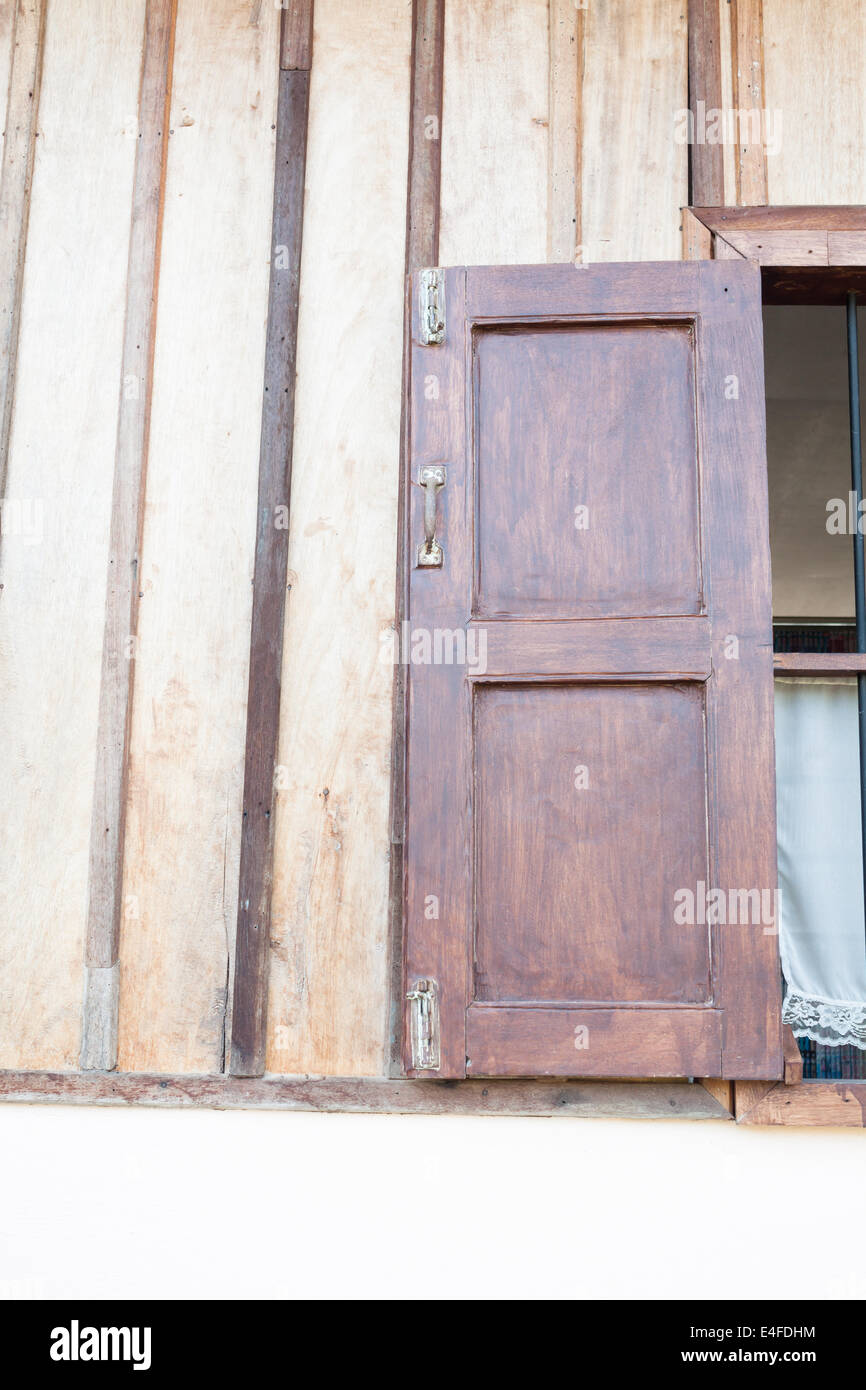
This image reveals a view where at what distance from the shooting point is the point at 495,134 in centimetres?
298

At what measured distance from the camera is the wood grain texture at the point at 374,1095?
8.62 ft

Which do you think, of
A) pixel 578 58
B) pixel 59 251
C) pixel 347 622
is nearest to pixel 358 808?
pixel 347 622

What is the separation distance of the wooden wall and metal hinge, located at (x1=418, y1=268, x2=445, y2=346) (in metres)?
0.22

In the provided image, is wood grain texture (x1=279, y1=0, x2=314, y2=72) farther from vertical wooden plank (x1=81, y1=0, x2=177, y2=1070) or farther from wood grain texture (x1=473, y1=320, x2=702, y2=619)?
wood grain texture (x1=473, y1=320, x2=702, y2=619)

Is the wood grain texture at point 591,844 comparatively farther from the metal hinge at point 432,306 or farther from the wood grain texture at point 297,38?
the wood grain texture at point 297,38

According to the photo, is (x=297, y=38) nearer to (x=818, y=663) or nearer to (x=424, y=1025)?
(x=818, y=663)

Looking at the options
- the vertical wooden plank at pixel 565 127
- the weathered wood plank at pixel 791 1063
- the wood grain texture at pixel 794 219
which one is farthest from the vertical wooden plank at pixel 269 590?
the weathered wood plank at pixel 791 1063

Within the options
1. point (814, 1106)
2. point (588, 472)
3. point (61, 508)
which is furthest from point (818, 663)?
point (61, 508)

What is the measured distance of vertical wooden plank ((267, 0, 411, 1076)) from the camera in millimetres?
2736

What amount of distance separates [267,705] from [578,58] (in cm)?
182

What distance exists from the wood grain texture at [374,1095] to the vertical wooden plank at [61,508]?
0.09 metres

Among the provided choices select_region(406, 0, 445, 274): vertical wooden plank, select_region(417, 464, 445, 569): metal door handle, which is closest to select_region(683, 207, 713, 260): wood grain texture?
select_region(406, 0, 445, 274): vertical wooden plank
